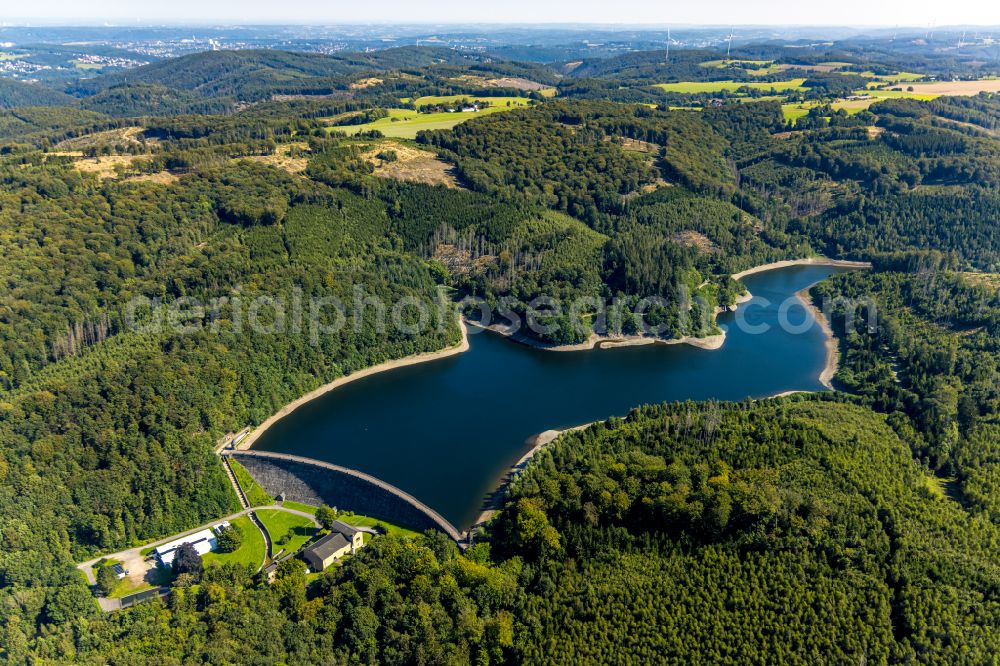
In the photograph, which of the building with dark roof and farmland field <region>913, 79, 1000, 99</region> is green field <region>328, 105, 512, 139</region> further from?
farmland field <region>913, 79, 1000, 99</region>

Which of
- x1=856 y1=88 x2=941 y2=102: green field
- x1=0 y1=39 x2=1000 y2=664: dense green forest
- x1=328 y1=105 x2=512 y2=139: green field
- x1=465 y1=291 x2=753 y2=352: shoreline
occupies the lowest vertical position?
x1=465 y1=291 x2=753 y2=352: shoreline

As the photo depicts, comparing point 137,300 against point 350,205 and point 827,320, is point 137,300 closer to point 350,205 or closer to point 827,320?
point 350,205

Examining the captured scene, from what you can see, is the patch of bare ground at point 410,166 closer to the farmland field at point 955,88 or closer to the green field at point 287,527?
the green field at point 287,527

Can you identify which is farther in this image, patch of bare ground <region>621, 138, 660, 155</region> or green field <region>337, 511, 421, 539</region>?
patch of bare ground <region>621, 138, 660, 155</region>

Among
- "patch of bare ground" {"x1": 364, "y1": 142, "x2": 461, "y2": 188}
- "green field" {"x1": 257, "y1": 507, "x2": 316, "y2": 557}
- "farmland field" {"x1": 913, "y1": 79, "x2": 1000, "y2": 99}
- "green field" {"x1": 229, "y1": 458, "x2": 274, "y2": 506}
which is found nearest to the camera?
"green field" {"x1": 257, "y1": 507, "x2": 316, "y2": 557}

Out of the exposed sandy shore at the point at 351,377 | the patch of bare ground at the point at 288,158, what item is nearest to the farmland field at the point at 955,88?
the exposed sandy shore at the point at 351,377

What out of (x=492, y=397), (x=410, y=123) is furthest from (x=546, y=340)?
(x=410, y=123)

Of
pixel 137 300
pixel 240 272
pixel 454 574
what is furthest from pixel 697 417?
pixel 137 300

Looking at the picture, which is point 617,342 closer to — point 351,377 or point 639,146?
point 351,377

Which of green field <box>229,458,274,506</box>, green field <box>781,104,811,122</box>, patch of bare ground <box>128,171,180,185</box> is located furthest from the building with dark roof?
green field <box>781,104,811,122</box>
